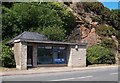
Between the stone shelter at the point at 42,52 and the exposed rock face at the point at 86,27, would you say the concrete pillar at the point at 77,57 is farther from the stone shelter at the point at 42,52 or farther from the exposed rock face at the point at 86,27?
the exposed rock face at the point at 86,27

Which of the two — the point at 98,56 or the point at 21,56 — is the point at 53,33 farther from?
the point at 21,56

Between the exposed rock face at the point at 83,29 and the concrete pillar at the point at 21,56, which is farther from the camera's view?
the exposed rock face at the point at 83,29

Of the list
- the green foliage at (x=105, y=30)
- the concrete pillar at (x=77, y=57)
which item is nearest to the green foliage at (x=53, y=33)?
the concrete pillar at (x=77, y=57)

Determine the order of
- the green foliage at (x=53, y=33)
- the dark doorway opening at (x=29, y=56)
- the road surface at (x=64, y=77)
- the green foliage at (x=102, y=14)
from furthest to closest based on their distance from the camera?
1. the green foliage at (x=102, y=14)
2. the green foliage at (x=53, y=33)
3. the dark doorway opening at (x=29, y=56)
4. the road surface at (x=64, y=77)

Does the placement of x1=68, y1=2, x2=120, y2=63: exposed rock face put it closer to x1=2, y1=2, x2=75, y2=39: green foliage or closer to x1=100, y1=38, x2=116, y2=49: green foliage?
x1=100, y1=38, x2=116, y2=49: green foliage

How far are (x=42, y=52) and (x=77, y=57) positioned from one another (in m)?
4.18

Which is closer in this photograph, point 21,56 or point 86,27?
point 21,56

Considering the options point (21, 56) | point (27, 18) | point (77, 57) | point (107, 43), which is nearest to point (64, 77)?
point (21, 56)

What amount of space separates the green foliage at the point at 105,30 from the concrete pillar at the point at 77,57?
1426 centimetres

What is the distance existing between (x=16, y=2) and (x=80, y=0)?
1428 centimetres

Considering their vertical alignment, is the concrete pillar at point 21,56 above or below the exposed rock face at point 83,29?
below

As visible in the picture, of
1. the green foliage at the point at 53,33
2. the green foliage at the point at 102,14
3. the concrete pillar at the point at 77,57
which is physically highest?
the green foliage at the point at 102,14

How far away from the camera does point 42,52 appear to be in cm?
3009

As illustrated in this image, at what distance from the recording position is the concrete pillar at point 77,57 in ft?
104
